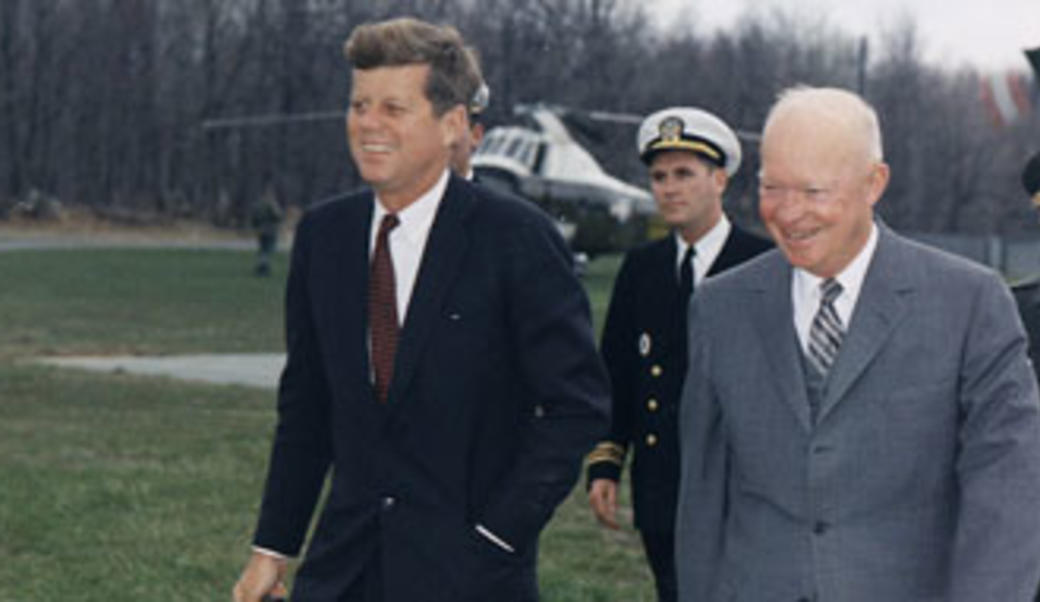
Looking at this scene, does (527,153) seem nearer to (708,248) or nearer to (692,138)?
(708,248)

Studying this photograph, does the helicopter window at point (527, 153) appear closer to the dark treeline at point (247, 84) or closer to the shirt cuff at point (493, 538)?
the dark treeline at point (247, 84)

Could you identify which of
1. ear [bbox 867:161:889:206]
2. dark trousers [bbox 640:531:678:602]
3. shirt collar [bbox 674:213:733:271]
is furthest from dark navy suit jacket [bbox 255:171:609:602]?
shirt collar [bbox 674:213:733:271]

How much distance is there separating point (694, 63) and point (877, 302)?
9058 cm

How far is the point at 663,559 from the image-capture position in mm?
5547

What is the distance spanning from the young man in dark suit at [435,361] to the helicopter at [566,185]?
35.7 metres

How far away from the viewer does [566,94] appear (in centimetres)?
8362

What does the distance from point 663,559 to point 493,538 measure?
181 cm

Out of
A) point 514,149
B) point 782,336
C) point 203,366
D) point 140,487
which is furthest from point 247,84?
point 782,336

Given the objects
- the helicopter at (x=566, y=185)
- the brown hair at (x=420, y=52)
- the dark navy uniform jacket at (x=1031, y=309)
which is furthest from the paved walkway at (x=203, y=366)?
the helicopter at (x=566, y=185)

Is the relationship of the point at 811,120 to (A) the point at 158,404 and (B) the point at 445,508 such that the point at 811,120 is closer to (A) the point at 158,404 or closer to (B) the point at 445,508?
(B) the point at 445,508

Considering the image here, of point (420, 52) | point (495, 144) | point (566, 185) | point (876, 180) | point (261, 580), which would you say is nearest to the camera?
point (876, 180)

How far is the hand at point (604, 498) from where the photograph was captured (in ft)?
18.5

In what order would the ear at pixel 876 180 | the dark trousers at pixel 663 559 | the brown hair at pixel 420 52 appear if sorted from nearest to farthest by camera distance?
the ear at pixel 876 180 → the brown hair at pixel 420 52 → the dark trousers at pixel 663 559

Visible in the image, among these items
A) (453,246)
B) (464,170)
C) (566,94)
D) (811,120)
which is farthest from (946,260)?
(566,94)
